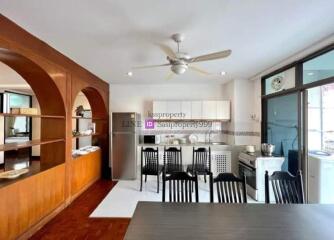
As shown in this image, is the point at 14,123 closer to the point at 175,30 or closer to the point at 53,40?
the point at 53,40

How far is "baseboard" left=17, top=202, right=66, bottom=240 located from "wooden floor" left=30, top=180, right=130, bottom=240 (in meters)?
0.05

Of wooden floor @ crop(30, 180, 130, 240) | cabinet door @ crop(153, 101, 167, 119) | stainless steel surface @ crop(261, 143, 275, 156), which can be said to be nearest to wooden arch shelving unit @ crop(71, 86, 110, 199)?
A: wooden floor @ crop(30, 180, 130, 240)

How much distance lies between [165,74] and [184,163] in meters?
2.29

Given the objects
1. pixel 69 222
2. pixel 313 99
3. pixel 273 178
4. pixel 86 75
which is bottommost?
pixel 69 222

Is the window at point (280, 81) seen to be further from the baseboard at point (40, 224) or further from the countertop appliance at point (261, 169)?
the baseboard at point (40, 224)

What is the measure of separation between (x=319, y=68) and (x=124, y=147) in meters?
4.36

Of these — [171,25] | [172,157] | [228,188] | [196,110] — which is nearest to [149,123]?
[196,110]

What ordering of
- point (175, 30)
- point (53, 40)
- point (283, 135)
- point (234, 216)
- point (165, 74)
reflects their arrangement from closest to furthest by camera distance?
point (234, 216) → point (175, 30) → point (53, 40) → point (283, 135) → point (165, 74)

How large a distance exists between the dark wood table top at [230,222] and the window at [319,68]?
6.44 ft

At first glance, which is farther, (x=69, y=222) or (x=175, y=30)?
(x=69, y=222)

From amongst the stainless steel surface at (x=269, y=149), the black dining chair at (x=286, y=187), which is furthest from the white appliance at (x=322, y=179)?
the black dining chair at (x=286, y=187)

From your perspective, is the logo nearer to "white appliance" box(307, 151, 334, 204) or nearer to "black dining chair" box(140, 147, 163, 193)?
"black dining chair" box(140, 147, 163, 193)

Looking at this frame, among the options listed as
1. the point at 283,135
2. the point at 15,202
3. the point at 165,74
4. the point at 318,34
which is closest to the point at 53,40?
the point at 15,202

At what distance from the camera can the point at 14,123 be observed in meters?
7.16
